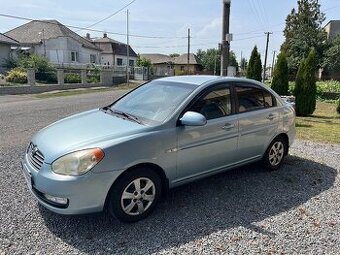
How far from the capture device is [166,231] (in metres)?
3.19

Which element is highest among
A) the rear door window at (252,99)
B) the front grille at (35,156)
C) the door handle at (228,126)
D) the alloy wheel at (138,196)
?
the rear door window at (252,99)

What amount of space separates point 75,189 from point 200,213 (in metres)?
1.48

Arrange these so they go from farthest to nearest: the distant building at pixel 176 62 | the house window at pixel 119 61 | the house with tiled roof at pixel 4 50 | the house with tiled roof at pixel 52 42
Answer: the distant building at pixel 176 62
the house window at pixel 119 61
the house with tiled roof at pixel 52 42
the house with tiled roof at pixel 4 50

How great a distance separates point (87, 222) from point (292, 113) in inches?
148

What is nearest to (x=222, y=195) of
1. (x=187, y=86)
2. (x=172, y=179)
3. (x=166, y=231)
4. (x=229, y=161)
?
(x=229, y=161)

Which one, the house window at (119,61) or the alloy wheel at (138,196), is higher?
the house window at (119,61)

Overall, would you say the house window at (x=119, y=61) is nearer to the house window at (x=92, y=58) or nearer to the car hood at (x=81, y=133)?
the house window at (x=92, y=58)

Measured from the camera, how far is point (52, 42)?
38.3m

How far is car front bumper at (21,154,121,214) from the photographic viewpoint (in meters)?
2.92

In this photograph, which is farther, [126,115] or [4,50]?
[4,50]

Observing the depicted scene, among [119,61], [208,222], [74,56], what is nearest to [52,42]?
[74,56]

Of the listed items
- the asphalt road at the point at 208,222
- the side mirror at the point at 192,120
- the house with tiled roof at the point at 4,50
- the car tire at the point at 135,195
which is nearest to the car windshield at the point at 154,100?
the side mirror at the point at 192,120

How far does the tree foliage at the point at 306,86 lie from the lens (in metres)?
11.3

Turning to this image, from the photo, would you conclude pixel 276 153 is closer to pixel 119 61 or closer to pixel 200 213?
pixel 200 213
